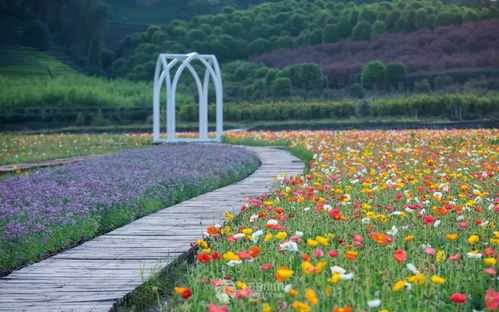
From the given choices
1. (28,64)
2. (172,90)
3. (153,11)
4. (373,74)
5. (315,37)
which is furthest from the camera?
(153,11)

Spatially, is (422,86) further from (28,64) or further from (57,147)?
(28,64)

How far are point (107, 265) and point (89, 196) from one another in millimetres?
2454

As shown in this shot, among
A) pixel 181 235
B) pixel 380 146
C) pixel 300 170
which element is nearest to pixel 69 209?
pixel 181 235

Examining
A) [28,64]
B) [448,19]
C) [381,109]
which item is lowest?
[381,109]

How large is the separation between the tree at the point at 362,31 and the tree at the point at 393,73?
939 cm

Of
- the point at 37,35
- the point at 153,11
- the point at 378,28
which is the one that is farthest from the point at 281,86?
the point at 153,11

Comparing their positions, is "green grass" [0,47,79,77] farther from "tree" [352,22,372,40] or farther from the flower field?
the flower field

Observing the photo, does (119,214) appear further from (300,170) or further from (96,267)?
(300,170)

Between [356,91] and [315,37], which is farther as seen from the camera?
[315,37]

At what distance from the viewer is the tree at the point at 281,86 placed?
109 feet

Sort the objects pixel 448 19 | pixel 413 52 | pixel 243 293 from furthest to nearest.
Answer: pixel 448 19 < pixel 413 52 < pixel 243 293

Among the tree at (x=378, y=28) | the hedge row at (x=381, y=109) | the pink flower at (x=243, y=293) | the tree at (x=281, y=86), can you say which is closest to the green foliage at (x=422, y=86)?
the hedge row at (x=381, y=109)

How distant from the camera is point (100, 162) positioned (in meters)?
10.1

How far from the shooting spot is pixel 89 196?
6.43m
